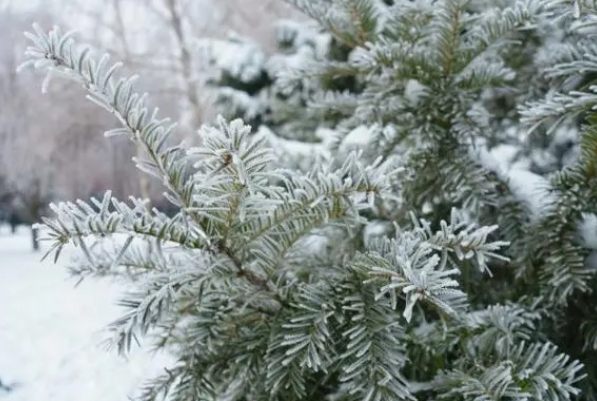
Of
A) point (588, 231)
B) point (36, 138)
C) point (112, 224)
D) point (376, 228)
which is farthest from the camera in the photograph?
point (36, 138)

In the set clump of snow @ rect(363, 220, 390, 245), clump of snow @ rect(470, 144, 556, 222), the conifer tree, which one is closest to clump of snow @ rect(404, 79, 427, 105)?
the conifer tree

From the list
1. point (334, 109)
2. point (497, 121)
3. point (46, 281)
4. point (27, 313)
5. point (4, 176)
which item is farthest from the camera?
point (4, 176)

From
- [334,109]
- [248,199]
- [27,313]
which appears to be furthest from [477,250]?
[27,313]

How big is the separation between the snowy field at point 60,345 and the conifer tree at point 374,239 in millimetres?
286

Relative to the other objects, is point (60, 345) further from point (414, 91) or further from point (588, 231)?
point (588, 231)

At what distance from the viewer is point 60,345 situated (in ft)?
12.0

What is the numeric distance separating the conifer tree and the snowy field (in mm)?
286

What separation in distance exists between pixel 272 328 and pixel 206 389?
151mm

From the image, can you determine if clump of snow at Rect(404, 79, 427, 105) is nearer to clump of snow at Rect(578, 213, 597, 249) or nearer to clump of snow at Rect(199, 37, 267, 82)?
clump of snow at Rect(578, 213, 597, 249)

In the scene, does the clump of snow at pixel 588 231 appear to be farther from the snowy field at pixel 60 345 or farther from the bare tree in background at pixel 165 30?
the bare tree in background at pixel 165 30

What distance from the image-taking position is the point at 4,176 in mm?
10258

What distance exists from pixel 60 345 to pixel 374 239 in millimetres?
3358

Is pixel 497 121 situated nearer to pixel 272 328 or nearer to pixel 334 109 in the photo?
pixel 334 109

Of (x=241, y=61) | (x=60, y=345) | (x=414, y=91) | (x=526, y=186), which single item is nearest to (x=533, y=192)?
(x=526, y=186)
